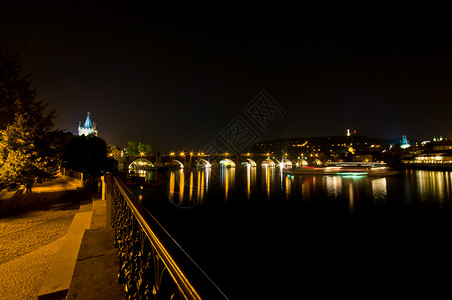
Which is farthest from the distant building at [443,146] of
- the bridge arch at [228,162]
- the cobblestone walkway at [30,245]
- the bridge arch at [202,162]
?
the cobblestone walkway at [30,245]

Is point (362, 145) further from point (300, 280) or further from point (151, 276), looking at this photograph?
point (151, 276)

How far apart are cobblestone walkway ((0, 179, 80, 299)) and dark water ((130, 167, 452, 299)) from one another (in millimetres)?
7413

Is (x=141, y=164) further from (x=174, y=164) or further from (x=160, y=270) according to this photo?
(x=160, y=270)

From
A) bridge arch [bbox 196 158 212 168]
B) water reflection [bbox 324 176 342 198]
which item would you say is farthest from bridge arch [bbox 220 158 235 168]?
water reflection [bbox 324 176 342 198]

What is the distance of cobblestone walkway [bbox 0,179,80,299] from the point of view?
4496 mm

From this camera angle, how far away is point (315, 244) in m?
16.2

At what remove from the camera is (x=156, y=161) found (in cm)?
9406

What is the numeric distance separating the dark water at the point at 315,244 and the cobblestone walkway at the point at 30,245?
741cm

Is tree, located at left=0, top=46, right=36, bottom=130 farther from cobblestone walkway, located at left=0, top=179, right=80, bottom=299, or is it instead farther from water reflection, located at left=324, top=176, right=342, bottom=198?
water reflection, located at left=324, top=176, right=342, bottom=198

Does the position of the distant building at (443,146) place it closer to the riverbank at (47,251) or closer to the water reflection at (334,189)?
the water reflection at (334,189)

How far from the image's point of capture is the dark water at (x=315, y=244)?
11547 millimetres

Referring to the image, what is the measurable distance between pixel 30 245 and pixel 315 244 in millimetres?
15525

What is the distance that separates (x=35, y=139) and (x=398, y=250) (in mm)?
24376

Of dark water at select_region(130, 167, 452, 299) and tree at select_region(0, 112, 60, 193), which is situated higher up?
tree at select_region(0, 112, 60, 193)
